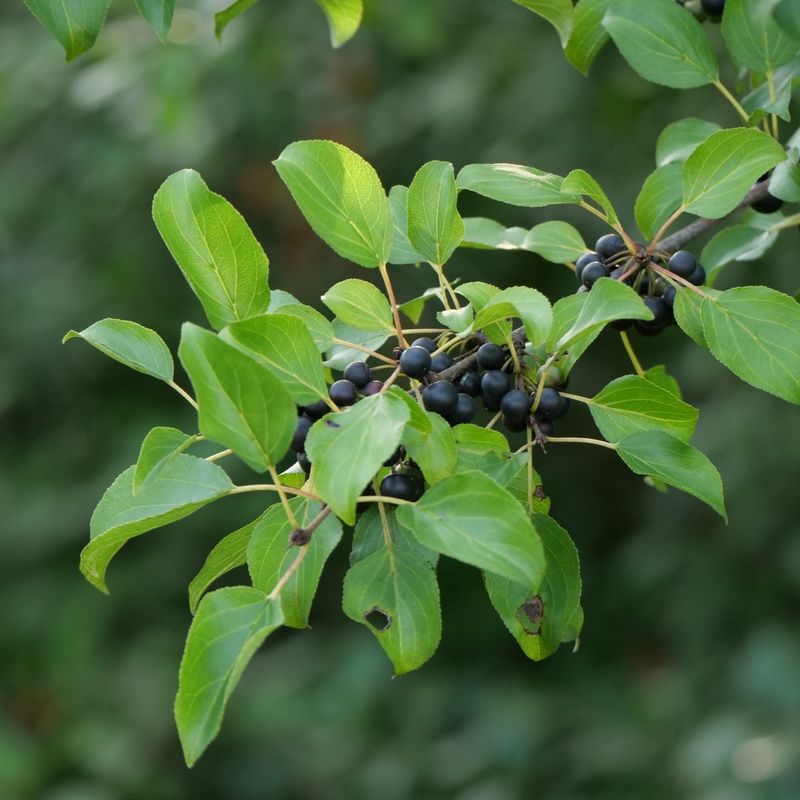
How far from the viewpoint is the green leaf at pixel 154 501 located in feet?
2.58

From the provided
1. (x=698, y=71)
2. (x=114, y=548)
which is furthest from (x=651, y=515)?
(x=114, y=548)

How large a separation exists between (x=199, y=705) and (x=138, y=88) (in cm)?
244

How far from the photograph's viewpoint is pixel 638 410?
896mm

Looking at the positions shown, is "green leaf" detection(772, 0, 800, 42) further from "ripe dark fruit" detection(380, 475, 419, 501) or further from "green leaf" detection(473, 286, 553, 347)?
"ripe dark fruit" detection(380, 475, 419, 501)

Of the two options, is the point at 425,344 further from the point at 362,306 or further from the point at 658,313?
the point at 658,313

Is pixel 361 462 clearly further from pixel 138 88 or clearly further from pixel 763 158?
pixel 138 88

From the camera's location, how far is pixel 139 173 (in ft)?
10.9

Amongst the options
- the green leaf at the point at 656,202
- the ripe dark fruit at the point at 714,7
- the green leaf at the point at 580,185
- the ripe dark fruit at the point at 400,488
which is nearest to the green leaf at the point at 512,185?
the green leaf at the point at 580,185

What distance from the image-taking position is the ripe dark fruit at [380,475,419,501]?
0.82 m

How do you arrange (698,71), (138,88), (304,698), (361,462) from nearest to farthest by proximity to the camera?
(361,462), (698,71), (138,88), (304,698)

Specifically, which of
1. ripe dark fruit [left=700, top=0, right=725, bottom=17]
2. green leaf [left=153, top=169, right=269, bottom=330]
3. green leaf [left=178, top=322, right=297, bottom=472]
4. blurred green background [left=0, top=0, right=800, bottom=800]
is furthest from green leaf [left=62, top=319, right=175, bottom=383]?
blurred green background [left=0, top=0, right=800, bottom=800]

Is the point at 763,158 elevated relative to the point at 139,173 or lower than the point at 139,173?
elevated

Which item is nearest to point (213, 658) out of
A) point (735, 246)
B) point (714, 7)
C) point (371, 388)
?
point (371, 388)

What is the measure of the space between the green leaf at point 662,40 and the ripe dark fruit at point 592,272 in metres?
0.23
